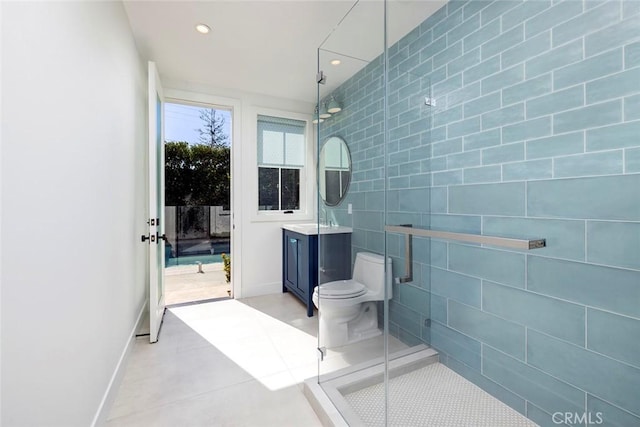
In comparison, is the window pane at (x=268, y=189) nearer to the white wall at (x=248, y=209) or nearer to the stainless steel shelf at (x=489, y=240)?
the white wall at (x=248, y=209)

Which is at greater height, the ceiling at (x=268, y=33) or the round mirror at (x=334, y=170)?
the ceiling at (x=268, y=33)

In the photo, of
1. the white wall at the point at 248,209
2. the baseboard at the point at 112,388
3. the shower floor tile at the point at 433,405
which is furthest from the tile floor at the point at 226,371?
the white wall at the point at 248,209

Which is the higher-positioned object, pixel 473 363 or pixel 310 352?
pixel 473 363

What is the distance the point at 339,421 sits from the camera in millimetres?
1344

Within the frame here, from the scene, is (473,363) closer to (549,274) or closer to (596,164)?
(549,274)

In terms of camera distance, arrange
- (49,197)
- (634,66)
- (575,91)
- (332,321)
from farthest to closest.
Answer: (332,321) < (575,91) < (634,66) < (49,197)

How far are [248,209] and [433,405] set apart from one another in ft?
8.56

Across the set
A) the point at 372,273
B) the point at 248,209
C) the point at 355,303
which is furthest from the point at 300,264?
the point at 372,273

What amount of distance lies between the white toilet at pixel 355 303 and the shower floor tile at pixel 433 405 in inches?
13.1

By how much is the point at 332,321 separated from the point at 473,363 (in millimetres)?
881

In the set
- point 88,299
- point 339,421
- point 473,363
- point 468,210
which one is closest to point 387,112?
point 468,210

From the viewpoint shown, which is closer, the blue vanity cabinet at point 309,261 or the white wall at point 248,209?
the blue vanity cabinet at point 309,261

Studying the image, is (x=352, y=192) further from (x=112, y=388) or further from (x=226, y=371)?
(x=112, y=388)

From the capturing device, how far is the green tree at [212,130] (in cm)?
495
